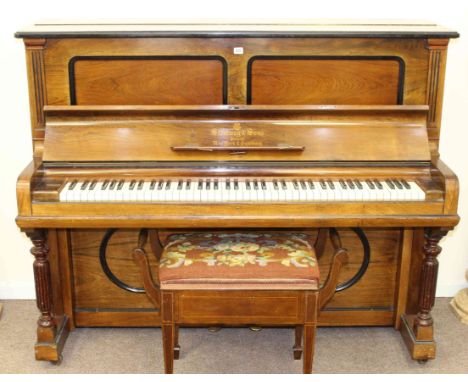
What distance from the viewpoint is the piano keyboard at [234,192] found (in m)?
2.65

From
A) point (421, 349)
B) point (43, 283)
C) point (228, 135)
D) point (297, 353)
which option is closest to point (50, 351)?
point (43, 283)

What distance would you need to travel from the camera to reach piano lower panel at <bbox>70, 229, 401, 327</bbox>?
3156mm

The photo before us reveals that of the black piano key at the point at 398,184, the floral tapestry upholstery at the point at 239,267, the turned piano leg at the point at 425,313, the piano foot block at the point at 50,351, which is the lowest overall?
the piano foot block at the point at 50,351

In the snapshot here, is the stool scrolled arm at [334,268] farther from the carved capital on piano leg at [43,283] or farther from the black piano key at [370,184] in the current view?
the carved capital on piano leg at [43,283]

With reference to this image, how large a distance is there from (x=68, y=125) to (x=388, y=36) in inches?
51.3

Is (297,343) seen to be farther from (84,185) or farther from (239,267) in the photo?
(84,185)

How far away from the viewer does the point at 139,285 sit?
127 inches

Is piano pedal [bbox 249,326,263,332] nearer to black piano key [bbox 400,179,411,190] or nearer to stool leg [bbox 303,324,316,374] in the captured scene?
stool leg [bbox 303,324,316,374]

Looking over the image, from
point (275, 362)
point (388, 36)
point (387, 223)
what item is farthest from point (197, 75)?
point (275, 362)
